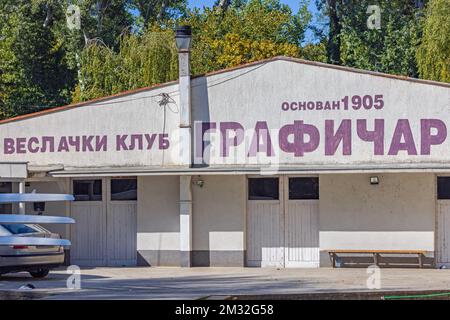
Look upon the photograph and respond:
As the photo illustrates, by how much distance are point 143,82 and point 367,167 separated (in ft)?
64.4

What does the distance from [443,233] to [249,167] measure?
206 inches

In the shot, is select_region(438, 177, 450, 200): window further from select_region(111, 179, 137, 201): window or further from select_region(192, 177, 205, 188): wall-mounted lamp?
select_region(111, 179, 137, 201): window

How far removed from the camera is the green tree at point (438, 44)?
41.8 metres

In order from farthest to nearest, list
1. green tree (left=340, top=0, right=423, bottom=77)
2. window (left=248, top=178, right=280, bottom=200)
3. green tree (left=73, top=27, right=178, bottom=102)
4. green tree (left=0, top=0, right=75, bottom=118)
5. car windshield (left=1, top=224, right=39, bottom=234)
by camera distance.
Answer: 1. green tree (left=0, top=0, right=75, bottom=118)
2. green tree (left=340, top=0, right=423, bottom=77)
3. green tree (left=73, top=27, right=178, bottom=102)
4. window (left=248, top=178, right=280, bottom=200)
5. car windshield (left=1, top=224, right=39, bottom=234)

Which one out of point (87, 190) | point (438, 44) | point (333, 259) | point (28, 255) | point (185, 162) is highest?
point (438, 44)

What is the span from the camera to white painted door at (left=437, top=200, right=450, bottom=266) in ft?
90.2

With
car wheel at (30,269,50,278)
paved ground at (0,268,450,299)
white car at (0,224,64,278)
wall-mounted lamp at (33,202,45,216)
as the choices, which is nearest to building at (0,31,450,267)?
wall-mounted lamp at (33,202,45,216)

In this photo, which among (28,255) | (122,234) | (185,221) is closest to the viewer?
(28,255)

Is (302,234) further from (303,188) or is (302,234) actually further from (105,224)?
(105,224)

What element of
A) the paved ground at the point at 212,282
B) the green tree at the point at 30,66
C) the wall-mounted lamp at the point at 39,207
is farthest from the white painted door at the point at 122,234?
the green tree at the point at 30,66

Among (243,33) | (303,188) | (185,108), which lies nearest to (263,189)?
(303,188)

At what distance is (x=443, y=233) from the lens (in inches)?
1084

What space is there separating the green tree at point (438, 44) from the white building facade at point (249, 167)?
574 inches

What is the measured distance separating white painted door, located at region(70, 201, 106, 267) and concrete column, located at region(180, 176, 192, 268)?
8.28ft
